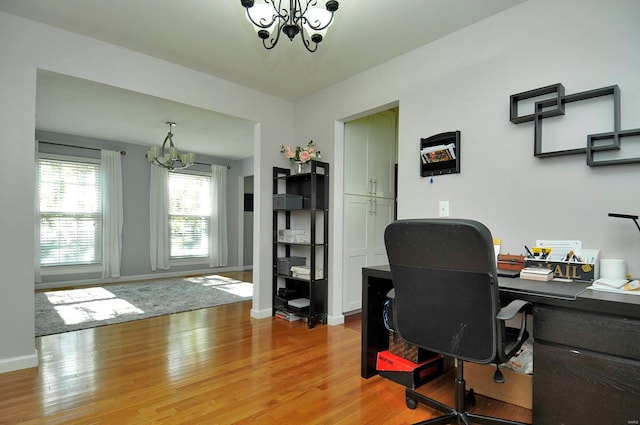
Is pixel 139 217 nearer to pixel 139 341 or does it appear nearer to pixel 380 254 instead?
pixel 139 341

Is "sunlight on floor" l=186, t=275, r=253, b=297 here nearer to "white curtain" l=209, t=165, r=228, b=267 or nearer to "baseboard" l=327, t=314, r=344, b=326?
"white curtain" l=209, t=165, r=228, b=267

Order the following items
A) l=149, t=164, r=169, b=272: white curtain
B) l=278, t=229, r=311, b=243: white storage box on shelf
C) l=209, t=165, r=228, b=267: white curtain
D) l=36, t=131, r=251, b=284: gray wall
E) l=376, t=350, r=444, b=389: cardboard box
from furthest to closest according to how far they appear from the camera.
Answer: l=209, t=165, r=228, b=267: white curtain, l=149, t=164, r=169, b=272: white curtain, l=36, t=131, r=251, b=284: gray wall, l=278, t=229, r=311, b=243: white storage box on shelf, l=376, t=350, r=444, b=389: cardboard box

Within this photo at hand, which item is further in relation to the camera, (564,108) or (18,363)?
(18,363)

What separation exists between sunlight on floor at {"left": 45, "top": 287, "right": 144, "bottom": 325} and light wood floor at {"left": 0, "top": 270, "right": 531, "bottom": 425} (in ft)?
2.05

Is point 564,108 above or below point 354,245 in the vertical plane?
above

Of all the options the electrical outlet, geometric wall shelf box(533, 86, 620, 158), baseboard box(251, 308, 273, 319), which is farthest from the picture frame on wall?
baseboard box(251, 308, 273, 319)

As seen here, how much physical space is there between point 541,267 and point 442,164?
3.37 feet

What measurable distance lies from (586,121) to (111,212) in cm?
661

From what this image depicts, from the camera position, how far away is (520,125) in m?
2.22

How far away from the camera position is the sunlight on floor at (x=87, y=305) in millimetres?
3808

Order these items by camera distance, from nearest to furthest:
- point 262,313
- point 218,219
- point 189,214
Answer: point 262,313, point 189,214, point 218,219

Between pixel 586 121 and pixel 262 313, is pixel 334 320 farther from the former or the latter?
pixel 586 121

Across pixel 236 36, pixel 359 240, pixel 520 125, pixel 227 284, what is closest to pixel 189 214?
pixel 227 284

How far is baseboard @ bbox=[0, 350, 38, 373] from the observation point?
237 centimetres
